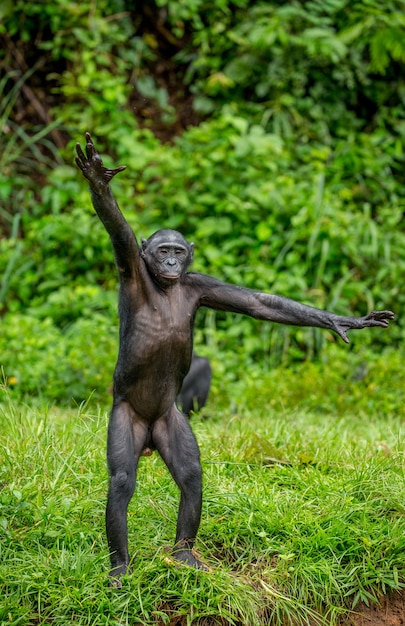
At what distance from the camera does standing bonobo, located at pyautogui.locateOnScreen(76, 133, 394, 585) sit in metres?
3.96

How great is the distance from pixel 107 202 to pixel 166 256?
516mm

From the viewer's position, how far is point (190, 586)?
3.99m

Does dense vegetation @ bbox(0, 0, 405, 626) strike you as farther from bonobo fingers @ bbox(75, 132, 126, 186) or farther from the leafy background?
bonobo fingers @ bbox(75, 132, 126, 186)

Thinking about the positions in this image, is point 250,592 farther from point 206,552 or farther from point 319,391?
point 319,391

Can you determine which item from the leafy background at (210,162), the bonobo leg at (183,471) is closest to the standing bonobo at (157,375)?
the bonobo leg at (183,471)

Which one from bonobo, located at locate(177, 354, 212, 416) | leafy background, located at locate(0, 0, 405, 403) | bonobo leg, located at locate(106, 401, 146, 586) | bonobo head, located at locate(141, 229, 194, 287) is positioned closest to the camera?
bonobo leg, located at locate(106, 401, 146, 586)

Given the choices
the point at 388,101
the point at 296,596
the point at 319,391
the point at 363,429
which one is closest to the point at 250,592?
the point at 296,596

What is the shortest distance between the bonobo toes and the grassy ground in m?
0.06

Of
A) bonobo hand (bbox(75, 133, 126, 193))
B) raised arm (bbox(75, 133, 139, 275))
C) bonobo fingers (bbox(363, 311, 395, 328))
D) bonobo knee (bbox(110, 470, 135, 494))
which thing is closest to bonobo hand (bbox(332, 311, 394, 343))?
bonobo fingers (bbox(363, 311, 395, 328))

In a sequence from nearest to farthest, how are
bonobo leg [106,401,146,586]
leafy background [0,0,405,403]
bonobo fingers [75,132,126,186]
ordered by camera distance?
1. bonobo fingers [75,132,126,186]
2. bonobo leg [106,401,146,586]
3. leafy background [0,0,405,403]

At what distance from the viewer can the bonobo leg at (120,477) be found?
3.90 m

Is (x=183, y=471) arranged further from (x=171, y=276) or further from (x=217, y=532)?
(x=171, y=276)

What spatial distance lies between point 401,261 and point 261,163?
6.00 feet

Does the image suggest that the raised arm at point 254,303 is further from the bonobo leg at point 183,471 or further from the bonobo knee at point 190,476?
the bonobo knee at point 190,476
